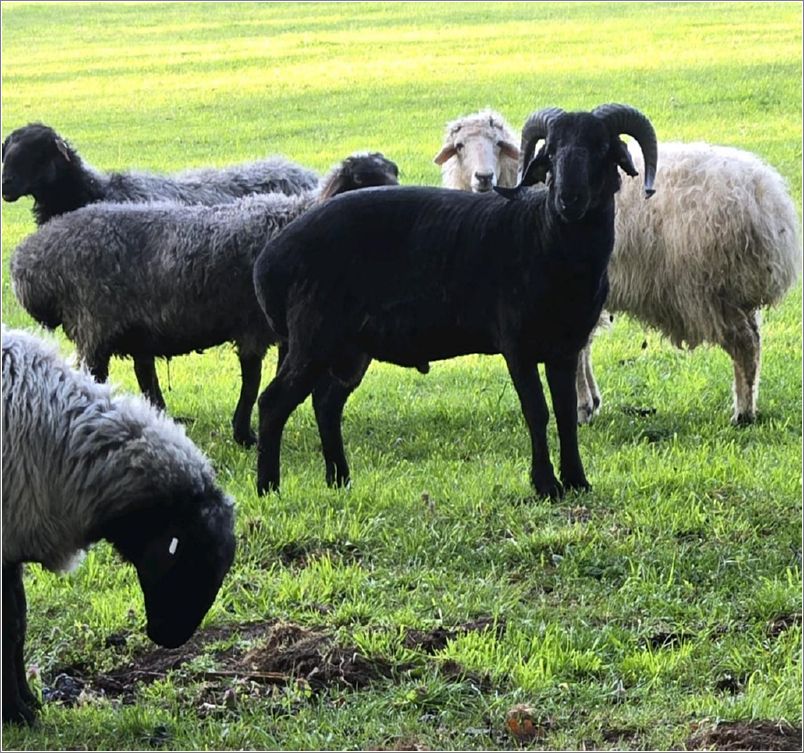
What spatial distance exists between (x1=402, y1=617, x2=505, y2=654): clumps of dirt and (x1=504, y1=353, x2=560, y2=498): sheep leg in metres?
1.54

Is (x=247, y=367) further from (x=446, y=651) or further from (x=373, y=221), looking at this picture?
(x=446, y=651)

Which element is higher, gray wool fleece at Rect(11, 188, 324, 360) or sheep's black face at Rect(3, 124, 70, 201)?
sheep's black face at Rect(3, 124, 70, 201)

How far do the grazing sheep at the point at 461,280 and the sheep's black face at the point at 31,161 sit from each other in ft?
12.2

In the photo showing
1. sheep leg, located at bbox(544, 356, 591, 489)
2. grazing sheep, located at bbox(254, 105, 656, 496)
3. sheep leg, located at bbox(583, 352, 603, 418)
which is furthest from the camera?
sheep leg, located at bbox(583, 352, 603, 418)

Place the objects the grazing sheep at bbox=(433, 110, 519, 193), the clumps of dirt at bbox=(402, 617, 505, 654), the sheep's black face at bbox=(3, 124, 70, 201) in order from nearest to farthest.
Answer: the clumps of dirt at bbox=(402, 617, 505, 654)
the grazing sheep at bbox=(433, 110, 519, 193)
the sheep's black face at bbox=(3, 124, 70, 201)

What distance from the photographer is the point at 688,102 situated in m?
22.7

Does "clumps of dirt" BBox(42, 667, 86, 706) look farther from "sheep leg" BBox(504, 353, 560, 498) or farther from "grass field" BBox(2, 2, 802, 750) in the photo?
"sheep leg" BBox(504, 353, 560, 498)

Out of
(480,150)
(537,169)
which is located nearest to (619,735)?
(537,169)

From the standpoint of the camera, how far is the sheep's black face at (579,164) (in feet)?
21.9

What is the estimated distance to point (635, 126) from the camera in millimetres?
7133

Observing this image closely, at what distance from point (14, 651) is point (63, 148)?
6367 mm

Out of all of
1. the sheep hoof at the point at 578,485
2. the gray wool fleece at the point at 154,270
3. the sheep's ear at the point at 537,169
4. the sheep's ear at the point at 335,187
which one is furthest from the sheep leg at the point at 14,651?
the sheep's ear at the point at 335,187

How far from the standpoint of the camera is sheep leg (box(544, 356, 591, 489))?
7.11m

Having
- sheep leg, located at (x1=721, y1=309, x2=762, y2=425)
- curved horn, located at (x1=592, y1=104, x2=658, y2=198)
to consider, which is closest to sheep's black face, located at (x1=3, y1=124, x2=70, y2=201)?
curved horn, located at (x1=592, y1=104, x2=658, y2=198)
